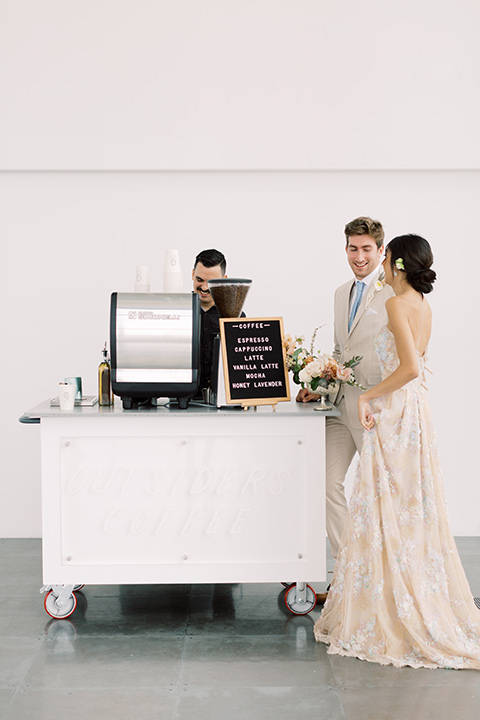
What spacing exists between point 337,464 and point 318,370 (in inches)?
23.9

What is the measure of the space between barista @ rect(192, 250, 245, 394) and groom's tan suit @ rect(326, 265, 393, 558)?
0.66 m

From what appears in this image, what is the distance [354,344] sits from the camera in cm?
373

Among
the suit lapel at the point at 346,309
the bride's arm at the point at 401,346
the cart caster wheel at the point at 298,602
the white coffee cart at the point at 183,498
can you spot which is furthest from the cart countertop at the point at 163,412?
the cart caster wheel at the point at 298,602

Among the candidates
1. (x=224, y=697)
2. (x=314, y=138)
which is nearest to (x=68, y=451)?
(x=224, y=697)

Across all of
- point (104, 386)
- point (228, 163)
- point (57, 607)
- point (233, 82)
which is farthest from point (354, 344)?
point (233, 82)

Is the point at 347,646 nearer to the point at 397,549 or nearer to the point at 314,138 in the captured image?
the point at 397,549

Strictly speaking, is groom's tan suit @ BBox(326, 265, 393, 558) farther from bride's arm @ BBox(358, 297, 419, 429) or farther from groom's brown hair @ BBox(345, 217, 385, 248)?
bride's arm @ BBox(358, 297, 419, 429)

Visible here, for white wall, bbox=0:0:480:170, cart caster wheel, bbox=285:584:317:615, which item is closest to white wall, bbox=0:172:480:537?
white wall, bbox=0:0:480:170

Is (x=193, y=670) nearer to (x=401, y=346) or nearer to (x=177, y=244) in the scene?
(x=401, y=346)

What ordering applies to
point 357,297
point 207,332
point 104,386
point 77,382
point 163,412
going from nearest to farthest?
point 163,412
point 104,386
point 77,382
point 357,297
point 207,332

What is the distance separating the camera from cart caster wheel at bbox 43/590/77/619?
3543 millimetres

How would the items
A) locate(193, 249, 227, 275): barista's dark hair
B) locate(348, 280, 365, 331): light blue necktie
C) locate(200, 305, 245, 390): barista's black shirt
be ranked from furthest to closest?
locate(193, 249, 227, 275): barista's dark hair, locate(200, 305, 245, 390): barista's black shirt, locate(348, 280, 365, 331): light blue necktie

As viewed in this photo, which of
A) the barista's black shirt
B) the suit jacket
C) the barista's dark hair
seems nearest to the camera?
the suit jacket

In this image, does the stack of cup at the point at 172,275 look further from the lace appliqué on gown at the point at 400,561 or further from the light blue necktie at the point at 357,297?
the lace appliqué on gown at the point at 400,561
